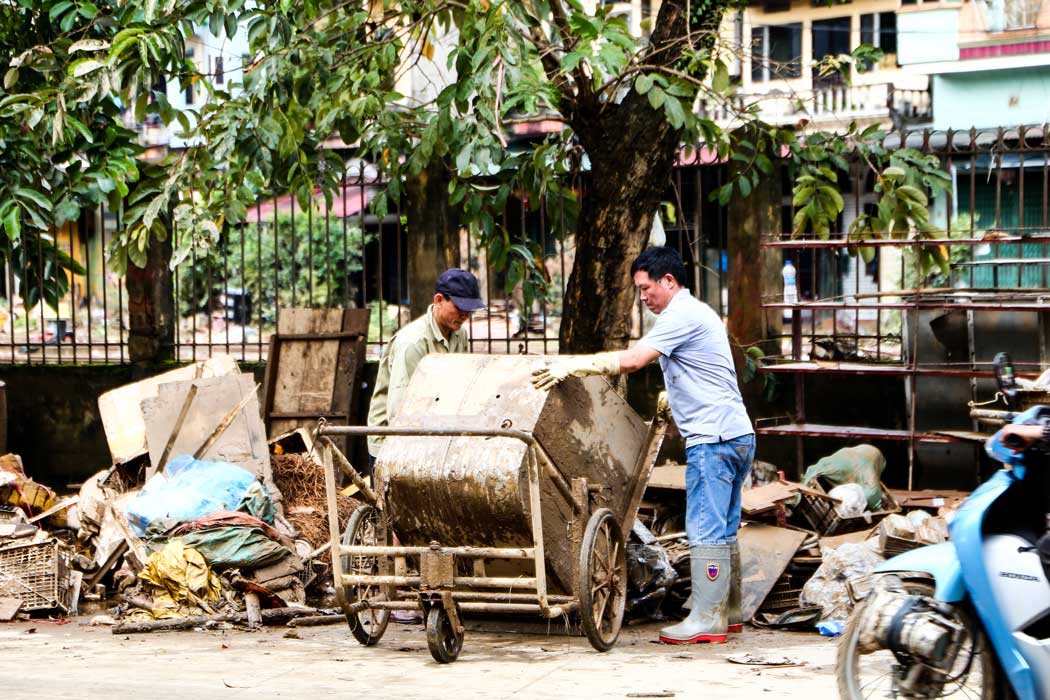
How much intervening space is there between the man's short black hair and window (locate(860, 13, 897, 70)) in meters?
24.1

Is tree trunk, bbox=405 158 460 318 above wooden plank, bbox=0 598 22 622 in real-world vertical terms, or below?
above

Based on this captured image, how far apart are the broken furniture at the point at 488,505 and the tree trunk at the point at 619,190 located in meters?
1.96

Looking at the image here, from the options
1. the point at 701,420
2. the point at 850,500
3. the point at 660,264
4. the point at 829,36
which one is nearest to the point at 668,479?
the point at 850,500

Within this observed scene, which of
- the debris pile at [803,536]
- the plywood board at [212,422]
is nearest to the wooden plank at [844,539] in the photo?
the debris pile at [803,536]

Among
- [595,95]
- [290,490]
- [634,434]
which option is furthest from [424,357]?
[290,490]

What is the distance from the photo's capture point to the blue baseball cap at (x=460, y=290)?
680 centimetres

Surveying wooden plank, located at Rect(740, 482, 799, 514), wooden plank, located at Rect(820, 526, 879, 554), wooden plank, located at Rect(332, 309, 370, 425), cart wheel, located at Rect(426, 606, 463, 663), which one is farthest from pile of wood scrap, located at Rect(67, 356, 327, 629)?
wooden plank, located at Rect(820, 526, 879, 554)

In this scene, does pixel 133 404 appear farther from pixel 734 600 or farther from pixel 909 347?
pixel 909 347

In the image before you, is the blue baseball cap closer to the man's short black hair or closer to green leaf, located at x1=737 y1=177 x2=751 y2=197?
the man's short black hair

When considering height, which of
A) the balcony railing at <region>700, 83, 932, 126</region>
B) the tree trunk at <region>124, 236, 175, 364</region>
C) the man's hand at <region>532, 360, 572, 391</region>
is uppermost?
the balcony railing at <region>700, 83, 932, 126</region>

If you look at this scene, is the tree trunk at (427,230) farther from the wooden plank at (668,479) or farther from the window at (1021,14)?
the window at (1021,14)

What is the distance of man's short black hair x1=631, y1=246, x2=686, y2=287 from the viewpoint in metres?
6.59

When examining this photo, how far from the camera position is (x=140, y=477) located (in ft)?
30.4

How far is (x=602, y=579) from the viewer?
20.8ft
